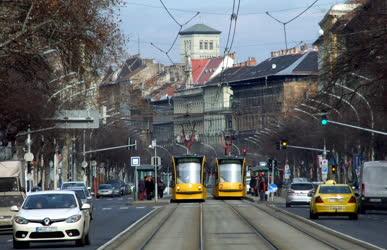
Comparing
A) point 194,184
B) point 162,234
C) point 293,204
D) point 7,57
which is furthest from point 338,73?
point 194,184

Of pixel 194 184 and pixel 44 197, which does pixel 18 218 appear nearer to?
pixel 44 197

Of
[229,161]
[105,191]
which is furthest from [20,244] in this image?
[105,191]

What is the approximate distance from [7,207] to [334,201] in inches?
512

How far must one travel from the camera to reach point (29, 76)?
41.9 m

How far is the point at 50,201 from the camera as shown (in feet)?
113

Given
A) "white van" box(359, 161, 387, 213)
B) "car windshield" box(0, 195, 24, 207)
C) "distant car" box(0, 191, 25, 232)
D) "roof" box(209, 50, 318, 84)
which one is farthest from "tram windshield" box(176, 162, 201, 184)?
"roof" box(209, 50, 318, 84)

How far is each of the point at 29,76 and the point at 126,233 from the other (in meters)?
5.51

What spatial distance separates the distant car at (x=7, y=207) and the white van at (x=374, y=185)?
19169mm

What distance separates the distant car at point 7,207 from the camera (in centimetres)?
4494

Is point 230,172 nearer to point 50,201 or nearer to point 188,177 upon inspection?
point 188,177

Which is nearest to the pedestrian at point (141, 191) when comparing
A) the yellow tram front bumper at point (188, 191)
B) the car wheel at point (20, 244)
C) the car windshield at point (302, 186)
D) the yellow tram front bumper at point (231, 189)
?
the yellow tram front bumper at point (231, 189)

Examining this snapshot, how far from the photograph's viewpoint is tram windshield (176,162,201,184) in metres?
85.2

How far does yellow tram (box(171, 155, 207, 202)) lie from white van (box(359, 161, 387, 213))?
80.3ft

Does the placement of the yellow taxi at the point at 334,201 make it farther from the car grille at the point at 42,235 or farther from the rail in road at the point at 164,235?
the car grille at the point at 42,235
